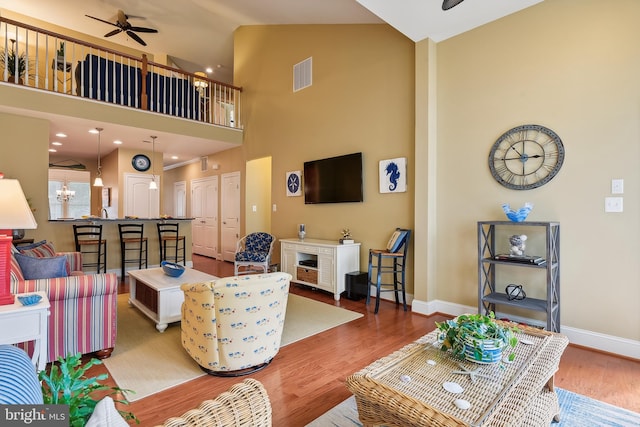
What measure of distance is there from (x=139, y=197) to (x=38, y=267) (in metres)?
5.40

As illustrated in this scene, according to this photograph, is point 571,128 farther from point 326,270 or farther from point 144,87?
point 144,87

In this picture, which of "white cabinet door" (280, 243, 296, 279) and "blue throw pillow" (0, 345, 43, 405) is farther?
"white cabinet door" (280, 243, 296, 279)

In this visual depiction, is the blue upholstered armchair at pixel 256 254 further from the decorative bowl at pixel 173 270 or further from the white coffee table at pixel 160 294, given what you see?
the decorative bowl at pixel 173 270

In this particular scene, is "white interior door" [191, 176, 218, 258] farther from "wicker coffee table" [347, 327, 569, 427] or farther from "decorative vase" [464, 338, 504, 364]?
"decorative vase" [464, 338, 504, 364]

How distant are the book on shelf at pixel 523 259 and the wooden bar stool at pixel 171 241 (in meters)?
5.61

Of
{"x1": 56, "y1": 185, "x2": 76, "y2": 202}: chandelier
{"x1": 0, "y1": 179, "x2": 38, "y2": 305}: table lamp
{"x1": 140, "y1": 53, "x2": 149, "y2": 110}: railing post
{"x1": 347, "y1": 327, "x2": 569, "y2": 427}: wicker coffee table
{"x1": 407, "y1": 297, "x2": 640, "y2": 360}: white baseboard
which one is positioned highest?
{"x1": 140, "y1": 53, "x2": 149, "y2": 110}: railing post

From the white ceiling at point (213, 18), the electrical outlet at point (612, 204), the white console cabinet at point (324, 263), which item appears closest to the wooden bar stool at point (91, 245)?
the white ceiling at point (213, 18)

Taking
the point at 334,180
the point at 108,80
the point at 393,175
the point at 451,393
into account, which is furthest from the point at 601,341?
the point at 108,80

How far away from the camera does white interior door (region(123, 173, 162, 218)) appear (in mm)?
7550

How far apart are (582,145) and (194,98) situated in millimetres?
6243

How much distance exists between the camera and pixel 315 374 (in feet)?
8.08

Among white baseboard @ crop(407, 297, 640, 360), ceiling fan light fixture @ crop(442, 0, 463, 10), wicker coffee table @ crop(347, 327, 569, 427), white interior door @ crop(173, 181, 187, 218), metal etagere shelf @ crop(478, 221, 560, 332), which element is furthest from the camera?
white interior door @ crop(173, 181, 187, 218)

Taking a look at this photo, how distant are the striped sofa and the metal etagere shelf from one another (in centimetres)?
341

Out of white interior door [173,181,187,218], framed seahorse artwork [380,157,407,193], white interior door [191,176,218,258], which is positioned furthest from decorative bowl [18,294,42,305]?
white interior door [173,181,187,218]
